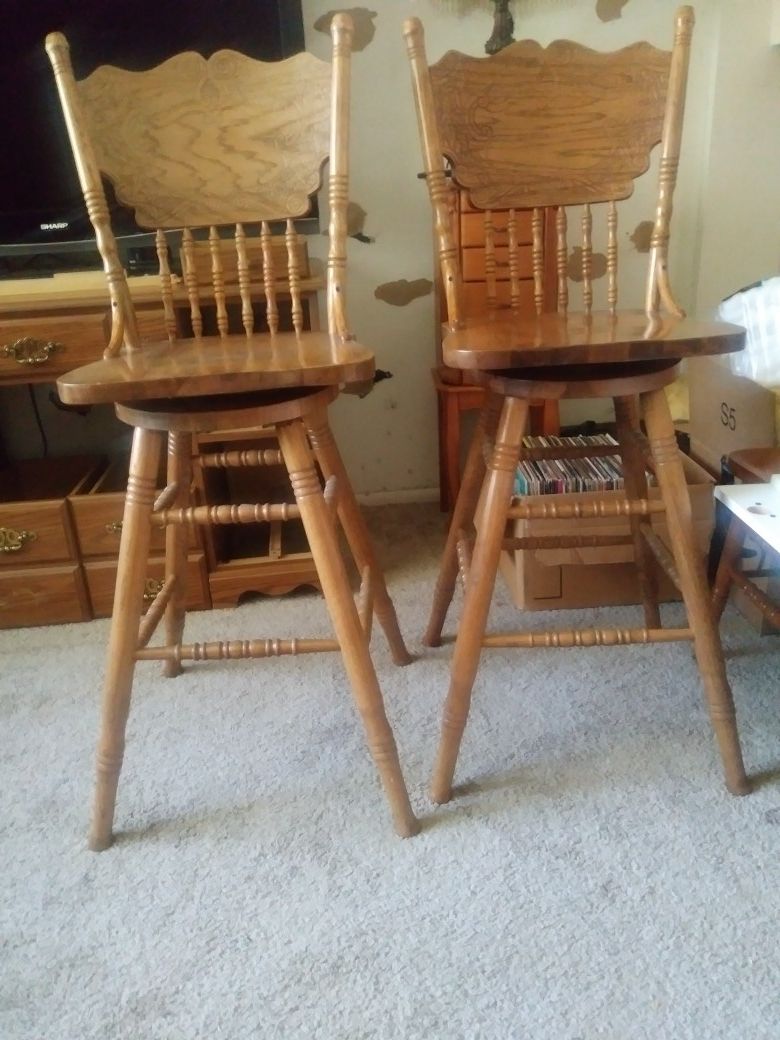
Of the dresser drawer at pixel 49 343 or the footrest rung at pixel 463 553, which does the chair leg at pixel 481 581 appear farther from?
the dresser drawer at pixel 49 343

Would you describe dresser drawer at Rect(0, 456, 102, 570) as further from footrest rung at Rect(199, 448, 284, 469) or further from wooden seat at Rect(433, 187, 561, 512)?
wooden seat at Rect(433, 187, 561, 512)

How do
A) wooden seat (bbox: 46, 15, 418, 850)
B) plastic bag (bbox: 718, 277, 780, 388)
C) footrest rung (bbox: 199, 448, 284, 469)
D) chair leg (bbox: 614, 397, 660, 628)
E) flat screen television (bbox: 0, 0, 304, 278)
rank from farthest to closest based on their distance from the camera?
flat screen television (bbox: 0, 0, 304, 278)
plastic bag (bbox: 718, 277, 780, 388)
chair leg (bbox: 614, 397, 660, 628)
footrest rung (bbox: 199, 448, 284, 469)
wooden seat (bbox: 46, 15, 418, 850)

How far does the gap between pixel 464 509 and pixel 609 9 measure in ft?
4.01

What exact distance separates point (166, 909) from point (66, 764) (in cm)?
33

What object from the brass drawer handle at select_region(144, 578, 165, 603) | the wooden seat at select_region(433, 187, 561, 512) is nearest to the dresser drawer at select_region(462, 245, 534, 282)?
the wooden seat at select_region(433, 187, 561, 512)

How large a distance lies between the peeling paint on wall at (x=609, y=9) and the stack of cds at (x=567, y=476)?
0.93 m

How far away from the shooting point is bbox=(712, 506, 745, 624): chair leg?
110cm

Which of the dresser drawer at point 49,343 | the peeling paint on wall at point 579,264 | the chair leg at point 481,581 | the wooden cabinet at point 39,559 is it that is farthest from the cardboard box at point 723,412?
the wooden cabinet at point 39,559

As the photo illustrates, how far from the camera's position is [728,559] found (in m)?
1.13

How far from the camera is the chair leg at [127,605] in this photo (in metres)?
0.86

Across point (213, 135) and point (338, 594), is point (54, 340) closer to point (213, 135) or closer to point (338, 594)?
point (213, 135)

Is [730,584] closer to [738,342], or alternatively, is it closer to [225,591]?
[738,342]

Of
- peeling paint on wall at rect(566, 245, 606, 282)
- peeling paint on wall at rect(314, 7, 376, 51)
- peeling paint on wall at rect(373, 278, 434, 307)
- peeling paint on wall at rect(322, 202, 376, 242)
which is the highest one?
peeling paint on wall at rect(314, 7, 376, 51)

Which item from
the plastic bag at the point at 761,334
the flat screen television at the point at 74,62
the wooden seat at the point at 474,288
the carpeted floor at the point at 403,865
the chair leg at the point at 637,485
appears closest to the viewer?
the carpeted floor at the point at 403,865
